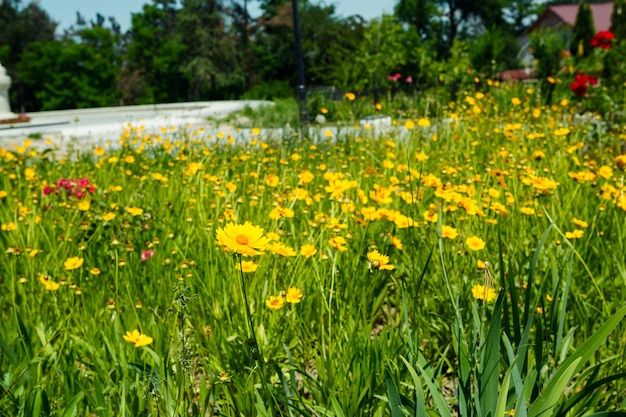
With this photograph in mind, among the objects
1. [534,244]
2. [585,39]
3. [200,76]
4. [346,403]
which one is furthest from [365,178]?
[200,76]

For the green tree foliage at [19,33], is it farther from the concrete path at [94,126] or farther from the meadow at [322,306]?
the meadow at [322,306]

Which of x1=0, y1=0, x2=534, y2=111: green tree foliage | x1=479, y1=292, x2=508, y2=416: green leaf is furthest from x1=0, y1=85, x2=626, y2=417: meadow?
x1=0, y1=0, x2=534, y2=111: green tree foliage

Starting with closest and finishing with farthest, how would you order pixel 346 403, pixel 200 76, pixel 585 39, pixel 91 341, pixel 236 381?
pixel 346 403
pixel 236 381
pixel 91 341
pixel 585 39
pixel 200 76

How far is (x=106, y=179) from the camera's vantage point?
3674 millimetres

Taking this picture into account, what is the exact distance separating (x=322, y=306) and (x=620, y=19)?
2211 centimetres

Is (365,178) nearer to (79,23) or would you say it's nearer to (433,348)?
(433,348)

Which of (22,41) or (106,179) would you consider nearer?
(106,179)

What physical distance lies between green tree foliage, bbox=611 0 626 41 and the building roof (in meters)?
17.9

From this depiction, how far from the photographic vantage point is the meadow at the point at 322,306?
120 centimetres

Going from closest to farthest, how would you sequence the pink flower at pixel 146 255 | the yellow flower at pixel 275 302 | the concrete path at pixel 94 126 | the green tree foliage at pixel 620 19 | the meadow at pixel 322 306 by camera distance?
the meadow at pixel 322 306 → the yellow flower at pixel 275 302 → the pink flower at pixel 146 255 → the concrete path at pixel 94 126 → the green tree foliage at pixel 620 19

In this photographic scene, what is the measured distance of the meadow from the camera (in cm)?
120

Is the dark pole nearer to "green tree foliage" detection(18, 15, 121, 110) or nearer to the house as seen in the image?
"green tree foliage" detection(18, 15, 121, 110)

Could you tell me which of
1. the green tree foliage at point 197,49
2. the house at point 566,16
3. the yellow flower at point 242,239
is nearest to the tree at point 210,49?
the green tree foliage at point 197,49

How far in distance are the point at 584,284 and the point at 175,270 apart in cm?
158
